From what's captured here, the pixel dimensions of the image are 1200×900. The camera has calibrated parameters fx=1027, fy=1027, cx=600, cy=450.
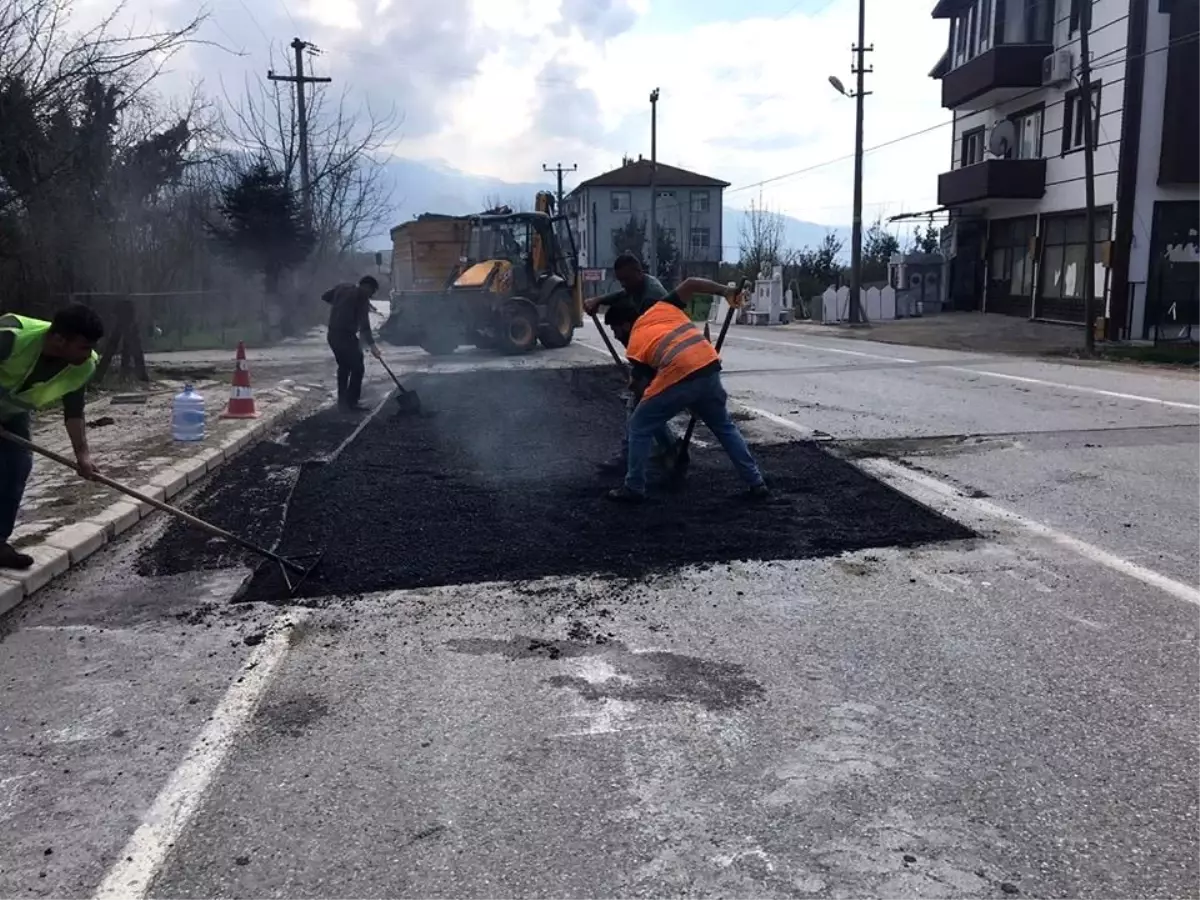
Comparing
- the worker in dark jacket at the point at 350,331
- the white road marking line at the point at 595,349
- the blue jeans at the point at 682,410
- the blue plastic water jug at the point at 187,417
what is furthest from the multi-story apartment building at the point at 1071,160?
the blue plastic water jug at the point at 187,417

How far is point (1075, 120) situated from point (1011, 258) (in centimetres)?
560

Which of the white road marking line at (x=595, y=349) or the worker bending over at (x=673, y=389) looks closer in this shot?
the worker bending over at (x=673, y=389)

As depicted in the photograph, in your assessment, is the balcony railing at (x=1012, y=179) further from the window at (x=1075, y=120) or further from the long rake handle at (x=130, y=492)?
the long rake handle at (x=130, y=492)

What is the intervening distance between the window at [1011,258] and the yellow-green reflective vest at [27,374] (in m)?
28.7

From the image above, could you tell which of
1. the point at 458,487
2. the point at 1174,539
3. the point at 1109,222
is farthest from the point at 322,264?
the point at 1174,539

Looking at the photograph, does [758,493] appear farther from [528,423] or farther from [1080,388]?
[1080,388]

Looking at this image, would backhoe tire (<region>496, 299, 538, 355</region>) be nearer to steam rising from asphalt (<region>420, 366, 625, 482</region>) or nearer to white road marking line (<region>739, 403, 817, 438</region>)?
steam rising from asphalt (<region>420, 366, 625, 482</region>)

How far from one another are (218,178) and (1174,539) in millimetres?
31316

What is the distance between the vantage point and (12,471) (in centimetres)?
535

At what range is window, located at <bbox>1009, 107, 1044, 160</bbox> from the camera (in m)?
28.5

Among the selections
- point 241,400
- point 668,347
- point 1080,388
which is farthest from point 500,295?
point 668,347

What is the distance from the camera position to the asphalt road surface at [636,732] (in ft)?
9.01

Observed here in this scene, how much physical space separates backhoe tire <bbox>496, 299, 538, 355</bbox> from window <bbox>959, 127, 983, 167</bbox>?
18206 millimetres

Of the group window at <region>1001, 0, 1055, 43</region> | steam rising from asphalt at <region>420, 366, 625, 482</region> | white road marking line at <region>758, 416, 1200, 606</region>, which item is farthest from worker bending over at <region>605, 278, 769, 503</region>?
window at <region>1001, 0, 1055, 43</region>
